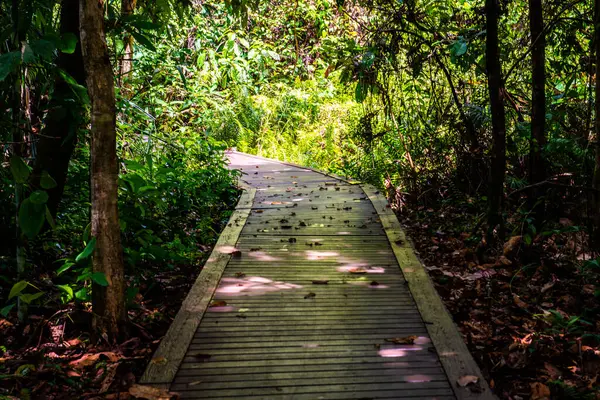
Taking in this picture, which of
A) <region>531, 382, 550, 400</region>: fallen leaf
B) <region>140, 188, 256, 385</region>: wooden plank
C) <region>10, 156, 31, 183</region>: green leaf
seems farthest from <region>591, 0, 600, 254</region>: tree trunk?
<region>10, 156, 31, 183</region>: green leaf

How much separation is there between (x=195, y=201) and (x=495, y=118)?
3.86m

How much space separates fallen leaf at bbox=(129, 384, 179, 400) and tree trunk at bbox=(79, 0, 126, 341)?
2.11ft

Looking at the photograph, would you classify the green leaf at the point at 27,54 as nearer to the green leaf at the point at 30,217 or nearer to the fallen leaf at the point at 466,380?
the green leaf at the point at 30,217

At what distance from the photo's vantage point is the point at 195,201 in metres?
7.04

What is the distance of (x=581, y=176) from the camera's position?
512 centimetres

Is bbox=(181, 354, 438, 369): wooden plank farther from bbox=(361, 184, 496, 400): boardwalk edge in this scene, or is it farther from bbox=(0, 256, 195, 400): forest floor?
bbox=(0, 256, 195, 400): forest floor

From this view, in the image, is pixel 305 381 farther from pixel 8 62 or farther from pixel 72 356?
pixel 8 62

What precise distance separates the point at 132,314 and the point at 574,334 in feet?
9.72

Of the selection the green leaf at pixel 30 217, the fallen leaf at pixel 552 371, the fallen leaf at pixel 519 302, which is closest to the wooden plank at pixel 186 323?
the green leaf at pixel 30 217

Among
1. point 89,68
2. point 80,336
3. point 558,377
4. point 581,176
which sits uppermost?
point 89,68

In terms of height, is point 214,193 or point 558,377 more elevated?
point 214,193

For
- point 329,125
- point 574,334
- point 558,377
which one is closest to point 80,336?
point 558,377

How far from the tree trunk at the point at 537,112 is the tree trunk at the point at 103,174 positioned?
142 inches

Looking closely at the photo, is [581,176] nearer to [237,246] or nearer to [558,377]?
[558,377]
